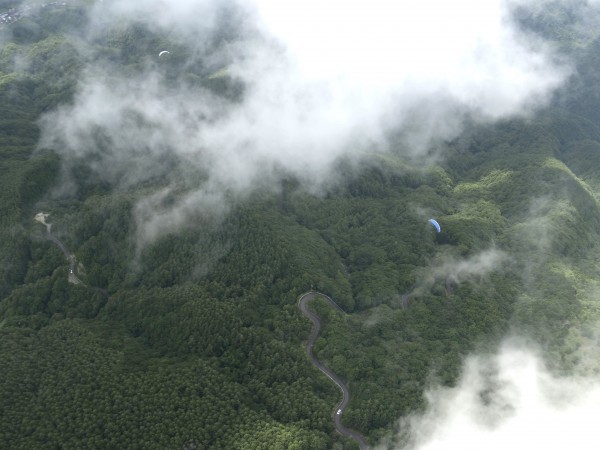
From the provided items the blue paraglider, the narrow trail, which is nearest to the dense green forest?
the narrow trail

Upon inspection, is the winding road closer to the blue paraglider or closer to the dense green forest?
the dense green forest

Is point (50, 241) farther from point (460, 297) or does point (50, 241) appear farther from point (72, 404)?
point (460, 297)

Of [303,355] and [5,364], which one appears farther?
[303,355]

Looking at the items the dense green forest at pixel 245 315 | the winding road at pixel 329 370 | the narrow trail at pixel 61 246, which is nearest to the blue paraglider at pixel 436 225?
the dense green forest at pixel 245 315

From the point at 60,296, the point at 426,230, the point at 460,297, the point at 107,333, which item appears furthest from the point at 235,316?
the point at 426,230

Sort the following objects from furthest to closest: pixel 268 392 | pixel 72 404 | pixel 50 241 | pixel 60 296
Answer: pixel 50 241 → pixel 60 296 → pixel 268 392 → pixel 72 404

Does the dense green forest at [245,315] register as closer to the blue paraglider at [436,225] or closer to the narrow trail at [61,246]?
the narrow trail at [61,246]
